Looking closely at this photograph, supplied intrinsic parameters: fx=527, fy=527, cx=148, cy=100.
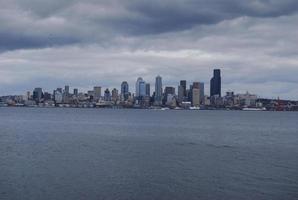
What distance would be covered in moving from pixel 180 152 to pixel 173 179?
2532 centimetres

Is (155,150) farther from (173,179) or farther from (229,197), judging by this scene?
(229,197)

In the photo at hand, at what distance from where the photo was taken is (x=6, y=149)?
79312mm

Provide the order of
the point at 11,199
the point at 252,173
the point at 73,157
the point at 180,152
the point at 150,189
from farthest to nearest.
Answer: the point at 180,152, the point at 73,157, the point at 252,173, the point at 150,189, the point at 11,199

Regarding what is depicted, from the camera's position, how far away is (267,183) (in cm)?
5066

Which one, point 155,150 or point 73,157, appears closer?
point 73,157

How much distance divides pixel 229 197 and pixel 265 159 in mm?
27287

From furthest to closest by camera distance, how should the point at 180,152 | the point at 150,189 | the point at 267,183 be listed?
1. the point at 180,152
2. the point at 267,183
3. the point at 150,189

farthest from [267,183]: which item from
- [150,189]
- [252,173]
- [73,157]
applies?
[73,157]

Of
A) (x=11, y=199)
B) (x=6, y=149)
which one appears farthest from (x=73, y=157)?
(x=11, y=199)

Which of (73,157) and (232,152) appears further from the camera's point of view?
(232,152)

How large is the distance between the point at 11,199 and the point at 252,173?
26.5 m

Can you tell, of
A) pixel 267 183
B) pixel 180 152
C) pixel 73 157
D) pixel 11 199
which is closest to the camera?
pixel 11 199

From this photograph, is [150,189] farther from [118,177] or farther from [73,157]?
[73,157]

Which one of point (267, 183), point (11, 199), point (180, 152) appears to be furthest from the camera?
point (180, 152)
